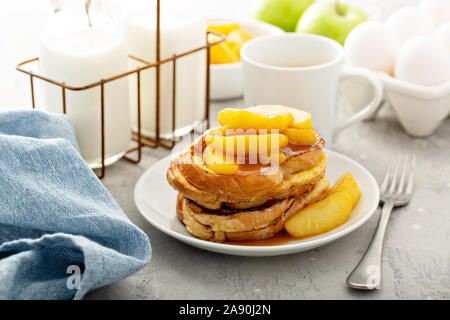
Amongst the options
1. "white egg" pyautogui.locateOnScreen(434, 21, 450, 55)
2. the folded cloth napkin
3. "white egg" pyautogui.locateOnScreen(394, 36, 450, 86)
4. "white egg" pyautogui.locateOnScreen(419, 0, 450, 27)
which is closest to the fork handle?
the folded cloth napkin

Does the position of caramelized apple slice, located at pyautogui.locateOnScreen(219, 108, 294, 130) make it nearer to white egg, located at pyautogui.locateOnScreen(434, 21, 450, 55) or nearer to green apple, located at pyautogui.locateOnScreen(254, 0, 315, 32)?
white egg, located at pyautogui.locateOnScreen(434, 21, 450, 55)

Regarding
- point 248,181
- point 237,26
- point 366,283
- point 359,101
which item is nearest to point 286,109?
point 248,181

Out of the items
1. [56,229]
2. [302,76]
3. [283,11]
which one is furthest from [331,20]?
[56,229]

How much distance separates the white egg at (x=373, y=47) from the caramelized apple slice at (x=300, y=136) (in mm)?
369

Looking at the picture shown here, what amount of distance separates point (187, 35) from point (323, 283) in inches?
19.4

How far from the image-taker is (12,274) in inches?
23.3

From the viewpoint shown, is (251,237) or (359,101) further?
(359,101)

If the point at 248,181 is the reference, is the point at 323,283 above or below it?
below

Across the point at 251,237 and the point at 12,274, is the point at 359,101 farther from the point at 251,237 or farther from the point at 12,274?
the point at 12,274

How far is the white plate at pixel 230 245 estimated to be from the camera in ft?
2.27

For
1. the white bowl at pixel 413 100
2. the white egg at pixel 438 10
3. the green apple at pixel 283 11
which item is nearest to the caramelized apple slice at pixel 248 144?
the white bowl at pixel 413 100

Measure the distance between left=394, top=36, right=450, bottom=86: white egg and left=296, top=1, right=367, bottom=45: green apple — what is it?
296 mm

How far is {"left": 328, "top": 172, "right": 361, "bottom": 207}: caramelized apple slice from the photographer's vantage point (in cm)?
80

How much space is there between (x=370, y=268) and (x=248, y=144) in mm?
203
